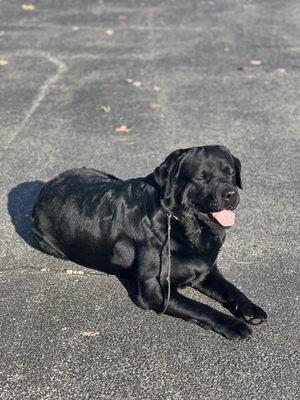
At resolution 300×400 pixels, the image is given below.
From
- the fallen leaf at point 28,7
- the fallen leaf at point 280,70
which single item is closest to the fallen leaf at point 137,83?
the fallen leaf at point 280,70

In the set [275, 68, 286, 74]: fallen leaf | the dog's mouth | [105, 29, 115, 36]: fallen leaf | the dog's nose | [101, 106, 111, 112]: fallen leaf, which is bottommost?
[105, 29, 115, 36]: fallen leaf

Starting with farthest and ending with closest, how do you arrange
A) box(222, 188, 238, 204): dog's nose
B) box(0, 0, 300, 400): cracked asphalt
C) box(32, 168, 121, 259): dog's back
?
1. box(32, 168, 121, 259): dog's back
2. box(222, 188, 238, 204): dog's nose
3. box(0, 0, 300, 400): cracked asphalt

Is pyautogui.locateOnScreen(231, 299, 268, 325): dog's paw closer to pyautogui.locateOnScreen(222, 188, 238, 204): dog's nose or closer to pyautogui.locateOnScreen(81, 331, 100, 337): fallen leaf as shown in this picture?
pyautogui.locateOnScreen(222, 188, 238, 204): dog's nose

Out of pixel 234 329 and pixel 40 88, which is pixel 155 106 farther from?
pixel 234 329

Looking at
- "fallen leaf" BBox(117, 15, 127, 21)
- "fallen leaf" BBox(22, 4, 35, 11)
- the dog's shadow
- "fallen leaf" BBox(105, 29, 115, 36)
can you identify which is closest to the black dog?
the dog's shadow

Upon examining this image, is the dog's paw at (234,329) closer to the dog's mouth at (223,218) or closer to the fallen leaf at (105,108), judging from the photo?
the dog's mouth at (223,218)

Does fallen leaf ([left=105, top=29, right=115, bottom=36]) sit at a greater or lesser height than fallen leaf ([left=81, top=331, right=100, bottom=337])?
lesser

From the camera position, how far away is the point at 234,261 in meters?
5.76

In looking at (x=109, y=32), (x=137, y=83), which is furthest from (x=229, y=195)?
(x=109, y=32)

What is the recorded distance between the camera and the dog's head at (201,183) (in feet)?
16.1

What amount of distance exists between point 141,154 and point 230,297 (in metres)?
3.21

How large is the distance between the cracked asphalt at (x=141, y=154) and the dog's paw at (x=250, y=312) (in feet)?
0.23

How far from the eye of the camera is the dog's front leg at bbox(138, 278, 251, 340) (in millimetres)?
4711

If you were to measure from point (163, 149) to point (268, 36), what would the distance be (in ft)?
17.8
